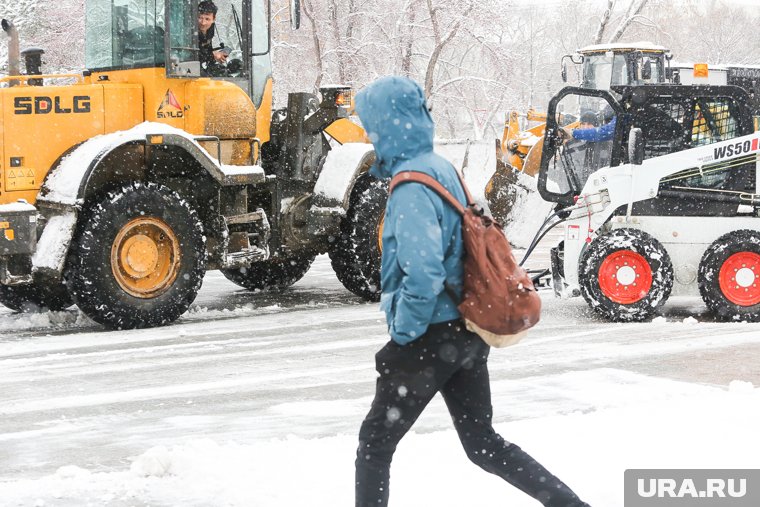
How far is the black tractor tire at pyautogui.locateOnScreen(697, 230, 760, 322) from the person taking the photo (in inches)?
412

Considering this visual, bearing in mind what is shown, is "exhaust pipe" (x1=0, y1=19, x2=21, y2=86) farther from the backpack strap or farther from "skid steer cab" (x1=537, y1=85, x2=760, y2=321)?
the backpack strap

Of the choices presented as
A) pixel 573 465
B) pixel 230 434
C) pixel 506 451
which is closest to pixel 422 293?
pixel 506 451

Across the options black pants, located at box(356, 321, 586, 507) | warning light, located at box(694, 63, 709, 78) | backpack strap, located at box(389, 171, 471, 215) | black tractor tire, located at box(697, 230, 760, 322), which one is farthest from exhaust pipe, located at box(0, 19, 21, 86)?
warning light, located at box(694, 63, 709, 78)

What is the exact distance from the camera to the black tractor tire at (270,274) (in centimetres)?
1295

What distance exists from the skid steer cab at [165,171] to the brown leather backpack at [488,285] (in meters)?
6.15

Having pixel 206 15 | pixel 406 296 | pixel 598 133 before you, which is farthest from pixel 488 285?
pixel 598 133

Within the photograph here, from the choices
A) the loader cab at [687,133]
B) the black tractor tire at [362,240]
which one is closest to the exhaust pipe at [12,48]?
the black tractor tire at [362,240]

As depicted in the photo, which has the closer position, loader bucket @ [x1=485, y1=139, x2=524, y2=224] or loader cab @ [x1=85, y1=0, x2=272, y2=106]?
loader cab @ [x1=85, y1=0, x2=272, y2=106]

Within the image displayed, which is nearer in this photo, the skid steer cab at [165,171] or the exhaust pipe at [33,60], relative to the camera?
the skid steer cab at [165,171]

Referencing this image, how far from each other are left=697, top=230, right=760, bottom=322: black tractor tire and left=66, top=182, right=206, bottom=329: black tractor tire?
451 cm

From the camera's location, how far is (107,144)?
33.2ft

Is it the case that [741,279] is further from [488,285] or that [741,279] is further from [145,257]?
[488,285]

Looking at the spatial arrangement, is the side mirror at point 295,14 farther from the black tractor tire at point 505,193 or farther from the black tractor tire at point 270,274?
the black tractor tire at point 505,193

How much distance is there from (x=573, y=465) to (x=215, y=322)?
18.6ft
